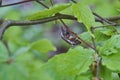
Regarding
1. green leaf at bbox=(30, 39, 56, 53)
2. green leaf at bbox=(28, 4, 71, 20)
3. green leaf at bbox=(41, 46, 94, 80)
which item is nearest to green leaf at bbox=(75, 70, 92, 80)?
green leaf at bbox=(41, 46, 94, 80)

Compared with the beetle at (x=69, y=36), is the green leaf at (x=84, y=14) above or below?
above

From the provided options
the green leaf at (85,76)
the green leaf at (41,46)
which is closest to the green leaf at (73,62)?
the green leaf at (85,76)

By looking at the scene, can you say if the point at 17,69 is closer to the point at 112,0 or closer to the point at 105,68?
the point at 105,68

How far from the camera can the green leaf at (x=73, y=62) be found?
3.04 feet

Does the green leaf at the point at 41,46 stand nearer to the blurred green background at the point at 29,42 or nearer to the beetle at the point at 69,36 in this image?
the blurred green background at the point at 29,42

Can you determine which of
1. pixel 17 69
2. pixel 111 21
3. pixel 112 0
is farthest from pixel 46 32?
pixel 17 69

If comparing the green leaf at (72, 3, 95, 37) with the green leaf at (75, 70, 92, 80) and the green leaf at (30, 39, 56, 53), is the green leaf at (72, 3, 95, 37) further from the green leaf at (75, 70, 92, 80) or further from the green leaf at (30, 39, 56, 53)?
the green leaf at (30, 39, 56, 53)

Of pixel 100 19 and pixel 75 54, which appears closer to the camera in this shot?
pixel 75 54

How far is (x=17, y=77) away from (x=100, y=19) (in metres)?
0.45

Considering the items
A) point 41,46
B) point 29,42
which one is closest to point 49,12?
point 41,46

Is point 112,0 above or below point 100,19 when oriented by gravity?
below

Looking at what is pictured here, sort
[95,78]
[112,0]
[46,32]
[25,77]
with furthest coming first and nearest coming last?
1. [46,32]
2. [112,0]
3. [95,78]
4. [25,77]

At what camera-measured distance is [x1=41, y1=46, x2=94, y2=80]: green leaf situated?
0.93 meters

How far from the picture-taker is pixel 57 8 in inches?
36.4
